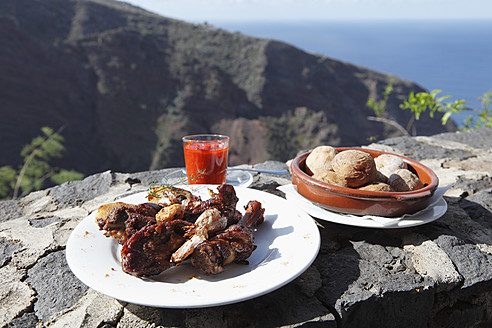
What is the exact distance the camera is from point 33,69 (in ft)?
112

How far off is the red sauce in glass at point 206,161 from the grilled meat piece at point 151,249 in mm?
749

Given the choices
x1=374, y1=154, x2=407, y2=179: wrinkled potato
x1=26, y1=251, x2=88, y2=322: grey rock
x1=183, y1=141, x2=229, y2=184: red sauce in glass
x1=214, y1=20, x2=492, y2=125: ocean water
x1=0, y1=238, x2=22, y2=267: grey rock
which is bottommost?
x1=214, y1=20, x2=492, y2=125: ocean water

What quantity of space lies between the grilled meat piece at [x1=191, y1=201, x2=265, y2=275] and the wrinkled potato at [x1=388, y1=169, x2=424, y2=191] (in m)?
0.64

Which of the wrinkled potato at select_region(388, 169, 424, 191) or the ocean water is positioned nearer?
the wrinkled potato at select_region(388, 169, 424, 191)

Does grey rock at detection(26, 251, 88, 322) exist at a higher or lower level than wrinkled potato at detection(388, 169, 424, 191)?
lower

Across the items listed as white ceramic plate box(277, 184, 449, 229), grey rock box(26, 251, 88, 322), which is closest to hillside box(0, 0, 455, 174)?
white ceramic plate box(277, 184, 449, 229)

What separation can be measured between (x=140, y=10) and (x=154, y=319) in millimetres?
48852

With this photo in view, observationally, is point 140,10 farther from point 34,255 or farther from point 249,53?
point 34,255

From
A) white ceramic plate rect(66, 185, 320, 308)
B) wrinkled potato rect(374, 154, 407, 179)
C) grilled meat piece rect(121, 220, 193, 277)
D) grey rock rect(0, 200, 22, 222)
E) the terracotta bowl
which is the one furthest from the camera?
grey rock rect(0, 200, 22, 222)

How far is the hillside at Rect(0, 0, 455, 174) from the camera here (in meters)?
33.4

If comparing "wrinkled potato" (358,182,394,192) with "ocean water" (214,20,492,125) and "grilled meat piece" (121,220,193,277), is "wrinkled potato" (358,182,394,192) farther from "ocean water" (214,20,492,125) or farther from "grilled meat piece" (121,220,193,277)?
"ocean water" (214,20,492,125)

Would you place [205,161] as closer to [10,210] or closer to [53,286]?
[53,286]

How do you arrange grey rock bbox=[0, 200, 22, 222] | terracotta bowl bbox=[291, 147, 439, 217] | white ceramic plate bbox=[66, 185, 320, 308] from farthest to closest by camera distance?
grey rock bbox=[0, 200, 22, 222]
terracotta bowl bbox=[291, 147, 439, 217]
white ceramic plate bbox=[66, 185, 320, 308]

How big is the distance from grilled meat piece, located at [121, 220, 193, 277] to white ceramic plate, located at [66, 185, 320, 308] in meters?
0.03
